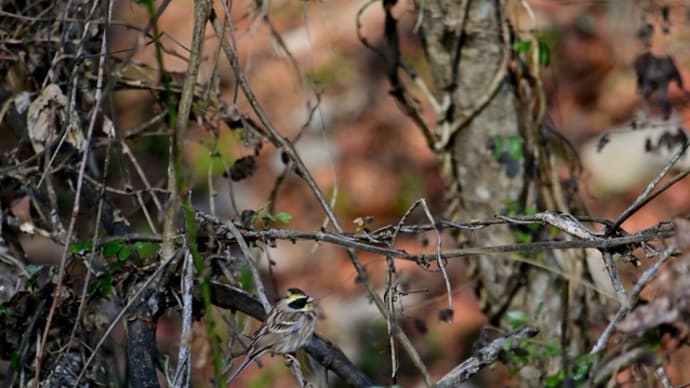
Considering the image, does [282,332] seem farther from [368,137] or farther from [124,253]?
[368,137]

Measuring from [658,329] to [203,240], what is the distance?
5.39 feet

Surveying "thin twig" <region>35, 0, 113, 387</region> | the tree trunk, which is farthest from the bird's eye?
the tree trunk

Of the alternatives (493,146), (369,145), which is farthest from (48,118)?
(369,145)

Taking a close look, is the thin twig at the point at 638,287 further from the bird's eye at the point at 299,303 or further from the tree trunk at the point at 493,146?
the tree trunk at the point at 493,146

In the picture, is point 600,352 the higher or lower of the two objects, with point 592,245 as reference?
lower

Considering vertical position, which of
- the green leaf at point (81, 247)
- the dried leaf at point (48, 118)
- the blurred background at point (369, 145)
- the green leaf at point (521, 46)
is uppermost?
the blurred background at point (369, 145)

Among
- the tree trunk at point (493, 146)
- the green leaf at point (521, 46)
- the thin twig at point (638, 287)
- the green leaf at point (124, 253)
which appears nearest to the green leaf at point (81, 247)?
the green leaf at point (124, 253)

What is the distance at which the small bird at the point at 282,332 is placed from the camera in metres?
3.68

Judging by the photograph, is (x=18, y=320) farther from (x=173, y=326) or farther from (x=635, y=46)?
(x=635, y=46)

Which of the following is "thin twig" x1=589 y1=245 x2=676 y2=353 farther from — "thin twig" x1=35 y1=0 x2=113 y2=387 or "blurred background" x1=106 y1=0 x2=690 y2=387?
"blurred background" x1=106 y1=0 x2=690 y2=387

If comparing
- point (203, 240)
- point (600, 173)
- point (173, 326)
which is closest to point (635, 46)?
point (600, 173)

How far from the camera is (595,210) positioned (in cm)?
988

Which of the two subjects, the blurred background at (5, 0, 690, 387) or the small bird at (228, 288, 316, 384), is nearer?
the small bird at (228, 288, 316, 384)

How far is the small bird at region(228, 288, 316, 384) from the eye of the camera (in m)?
3.68
